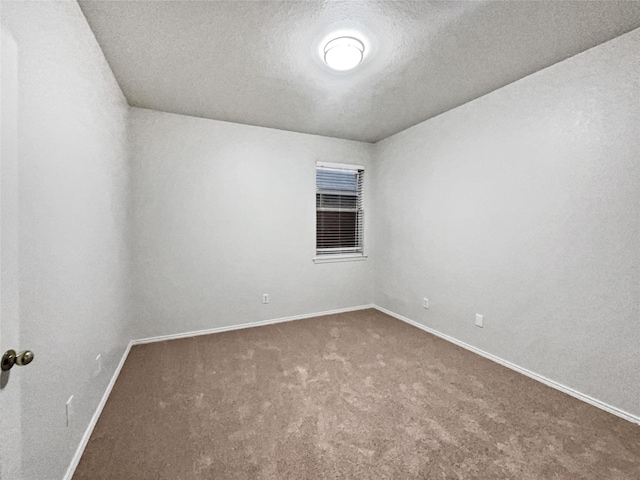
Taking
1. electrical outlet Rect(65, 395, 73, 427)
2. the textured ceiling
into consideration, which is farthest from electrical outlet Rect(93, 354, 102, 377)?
the textured ceiling

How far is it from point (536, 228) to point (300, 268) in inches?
106

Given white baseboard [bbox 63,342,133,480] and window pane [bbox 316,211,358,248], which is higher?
window pane [bbox 316,211,358,248]

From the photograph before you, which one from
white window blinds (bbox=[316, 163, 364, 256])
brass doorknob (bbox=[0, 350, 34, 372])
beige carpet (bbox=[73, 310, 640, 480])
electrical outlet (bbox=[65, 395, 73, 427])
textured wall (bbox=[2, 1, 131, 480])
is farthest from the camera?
white window blinds (bbox=[316, 163, 364, 256])

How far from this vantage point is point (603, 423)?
1876 mm

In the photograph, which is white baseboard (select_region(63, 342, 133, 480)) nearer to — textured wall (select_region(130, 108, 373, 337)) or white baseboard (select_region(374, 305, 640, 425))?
textured wall (select_region(130, 108, 373, 337))

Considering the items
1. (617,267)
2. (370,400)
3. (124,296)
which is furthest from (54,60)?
(617,267)

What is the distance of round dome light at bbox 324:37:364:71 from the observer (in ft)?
6.37

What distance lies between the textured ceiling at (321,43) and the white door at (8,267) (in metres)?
1.25

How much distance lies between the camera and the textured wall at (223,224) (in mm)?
3164

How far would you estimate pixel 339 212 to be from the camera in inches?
171

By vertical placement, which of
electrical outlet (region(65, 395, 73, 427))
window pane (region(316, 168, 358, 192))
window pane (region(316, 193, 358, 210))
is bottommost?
electrical outlet (region(65, 395, 73, 427))

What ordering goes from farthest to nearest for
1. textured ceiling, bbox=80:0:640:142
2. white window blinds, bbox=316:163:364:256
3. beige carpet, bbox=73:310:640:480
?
white window blinds, bbox=316:163:364:256
textured ceiling, bbox=80:0:640:142
beige carpet, bbox=73:310:640:480

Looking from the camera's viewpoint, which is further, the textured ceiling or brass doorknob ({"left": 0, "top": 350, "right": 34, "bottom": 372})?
the textured ceiling

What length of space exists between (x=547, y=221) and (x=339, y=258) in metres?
2.51
